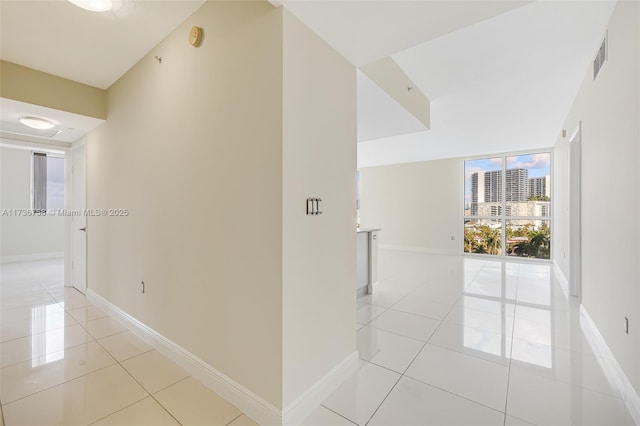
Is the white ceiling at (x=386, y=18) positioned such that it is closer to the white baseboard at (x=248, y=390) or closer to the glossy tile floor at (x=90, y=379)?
the white baseboard at (x=248, y=390)

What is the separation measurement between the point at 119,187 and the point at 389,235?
712cm

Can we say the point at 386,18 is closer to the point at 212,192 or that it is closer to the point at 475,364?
the point at 212,192

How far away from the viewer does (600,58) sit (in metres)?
2.41

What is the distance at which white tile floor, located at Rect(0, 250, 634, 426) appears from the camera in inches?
64.0

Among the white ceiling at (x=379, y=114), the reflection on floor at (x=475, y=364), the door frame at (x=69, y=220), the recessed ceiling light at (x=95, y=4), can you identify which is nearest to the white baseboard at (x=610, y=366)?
the reflection on floor at (x=475, y=364)

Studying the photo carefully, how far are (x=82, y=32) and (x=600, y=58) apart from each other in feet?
14.2

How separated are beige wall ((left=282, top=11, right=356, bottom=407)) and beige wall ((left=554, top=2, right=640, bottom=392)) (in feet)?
5.71

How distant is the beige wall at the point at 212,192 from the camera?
1549 millimetres

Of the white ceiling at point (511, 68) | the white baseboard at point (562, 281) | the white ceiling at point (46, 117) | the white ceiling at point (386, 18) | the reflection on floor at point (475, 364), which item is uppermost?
the white ceiling at point (511, 68)

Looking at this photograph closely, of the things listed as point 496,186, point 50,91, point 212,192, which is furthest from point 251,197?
point 496,186

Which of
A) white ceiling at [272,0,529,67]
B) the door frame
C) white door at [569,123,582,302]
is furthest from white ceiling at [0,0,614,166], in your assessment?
the door frame

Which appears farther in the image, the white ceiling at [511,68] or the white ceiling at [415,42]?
the white ceiling at [511,68]

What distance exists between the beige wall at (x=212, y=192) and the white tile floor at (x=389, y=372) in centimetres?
32

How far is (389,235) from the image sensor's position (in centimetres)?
853
